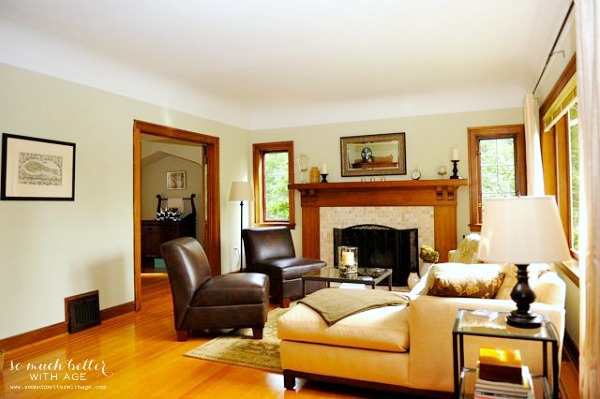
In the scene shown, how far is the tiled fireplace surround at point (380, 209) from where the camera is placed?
581cm

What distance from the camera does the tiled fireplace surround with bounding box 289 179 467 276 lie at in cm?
581

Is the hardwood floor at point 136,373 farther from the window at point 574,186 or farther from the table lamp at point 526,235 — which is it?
the window at point 574,186

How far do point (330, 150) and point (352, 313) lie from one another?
166 inches

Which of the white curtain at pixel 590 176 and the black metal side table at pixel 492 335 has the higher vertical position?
the white curtain at pixel 590 176

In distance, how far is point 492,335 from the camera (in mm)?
1880

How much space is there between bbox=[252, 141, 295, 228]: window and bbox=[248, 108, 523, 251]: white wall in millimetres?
245

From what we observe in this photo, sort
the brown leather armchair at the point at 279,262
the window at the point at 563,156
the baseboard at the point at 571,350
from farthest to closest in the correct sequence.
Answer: the brown leather armchair at the point at 279,262 < the window at the point at 563,156 < the baseboard at the point at 571,350

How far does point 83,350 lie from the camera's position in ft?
11.3

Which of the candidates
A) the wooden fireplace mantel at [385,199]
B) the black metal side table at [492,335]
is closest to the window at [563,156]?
the wooden fireplace mantel at [385,199]

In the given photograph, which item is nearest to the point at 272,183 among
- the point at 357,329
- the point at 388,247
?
the point at 388,247

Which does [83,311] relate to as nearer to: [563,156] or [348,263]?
[348,263]

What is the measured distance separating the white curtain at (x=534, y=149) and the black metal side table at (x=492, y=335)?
105 inches

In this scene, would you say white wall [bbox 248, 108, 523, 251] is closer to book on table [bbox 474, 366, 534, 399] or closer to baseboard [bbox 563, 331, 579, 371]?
baseboard [bbox 563, 331, 579, 371]

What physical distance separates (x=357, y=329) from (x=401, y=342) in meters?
0.25
